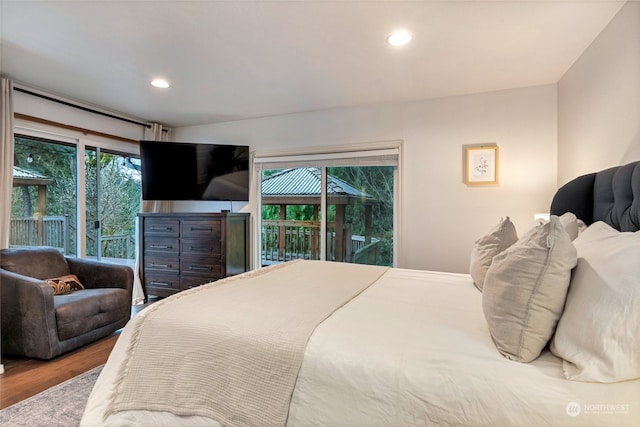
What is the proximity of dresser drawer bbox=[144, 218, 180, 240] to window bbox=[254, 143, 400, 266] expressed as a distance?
1001 millimetres

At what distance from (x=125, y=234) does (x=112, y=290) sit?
155 cm

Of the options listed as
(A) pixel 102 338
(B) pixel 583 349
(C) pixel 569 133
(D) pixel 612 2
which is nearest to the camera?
(B) pixel 583 349

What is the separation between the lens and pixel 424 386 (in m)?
0.93

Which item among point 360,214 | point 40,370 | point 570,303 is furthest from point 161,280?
point 570,303

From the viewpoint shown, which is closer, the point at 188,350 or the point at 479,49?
the point at 188,350

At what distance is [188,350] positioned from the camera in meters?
1.21

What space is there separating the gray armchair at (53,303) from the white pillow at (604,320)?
3.10 meters

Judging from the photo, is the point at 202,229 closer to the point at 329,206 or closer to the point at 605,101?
the point at 329,206

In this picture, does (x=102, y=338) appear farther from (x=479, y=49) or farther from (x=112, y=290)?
(x=479, y=49)

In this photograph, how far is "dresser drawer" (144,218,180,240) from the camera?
3842 millimetres

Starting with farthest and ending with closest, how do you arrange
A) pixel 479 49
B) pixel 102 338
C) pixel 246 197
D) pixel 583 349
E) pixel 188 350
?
1. pixel 246 197
2. pixel 102 338
3. pixel 479 49
4. pixel 188 350
5. pixel 583 349

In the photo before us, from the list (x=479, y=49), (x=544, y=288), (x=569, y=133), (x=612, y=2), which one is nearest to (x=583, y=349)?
(x=544, y=288)

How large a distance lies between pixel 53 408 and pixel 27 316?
93 cm

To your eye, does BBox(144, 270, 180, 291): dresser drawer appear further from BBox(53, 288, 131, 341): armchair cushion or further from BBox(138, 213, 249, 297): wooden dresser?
BBox(53, 288, 131, 341): armchair cushion
